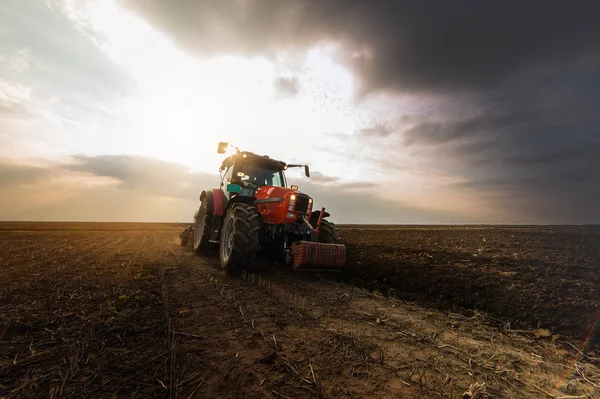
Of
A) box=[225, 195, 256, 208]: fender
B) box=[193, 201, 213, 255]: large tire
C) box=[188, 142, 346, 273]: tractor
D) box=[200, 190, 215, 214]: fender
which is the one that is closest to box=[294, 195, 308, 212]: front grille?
box=[188, 142, 346, 273]: tractor

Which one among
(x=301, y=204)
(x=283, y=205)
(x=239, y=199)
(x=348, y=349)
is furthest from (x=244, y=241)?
(x=348, y=349)

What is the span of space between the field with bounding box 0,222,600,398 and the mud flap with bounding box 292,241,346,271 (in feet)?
1.45

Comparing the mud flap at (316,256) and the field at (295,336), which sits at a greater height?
the mud flap at (316,256)

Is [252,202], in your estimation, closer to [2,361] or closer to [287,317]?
[287,317]

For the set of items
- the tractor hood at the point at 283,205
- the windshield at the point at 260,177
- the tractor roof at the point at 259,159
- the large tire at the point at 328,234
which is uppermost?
the tractor roof at the point at 259,159

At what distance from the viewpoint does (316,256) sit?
20.1ft

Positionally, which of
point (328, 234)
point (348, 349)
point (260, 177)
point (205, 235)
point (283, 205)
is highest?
point (260, 177)

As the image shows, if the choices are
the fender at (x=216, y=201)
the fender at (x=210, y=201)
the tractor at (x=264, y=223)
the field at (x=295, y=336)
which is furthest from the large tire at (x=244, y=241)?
the fender at (x=210, y=201)

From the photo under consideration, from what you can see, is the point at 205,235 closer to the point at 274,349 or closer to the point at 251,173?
the point at 251,173

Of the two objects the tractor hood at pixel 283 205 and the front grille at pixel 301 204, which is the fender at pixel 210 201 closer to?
the tractor hood at pixel 283 205

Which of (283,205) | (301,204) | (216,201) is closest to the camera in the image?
(283,205)

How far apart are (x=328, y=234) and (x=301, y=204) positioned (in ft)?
4.37

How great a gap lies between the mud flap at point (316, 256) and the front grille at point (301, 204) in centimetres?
115

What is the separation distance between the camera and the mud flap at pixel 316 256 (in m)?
6.02
